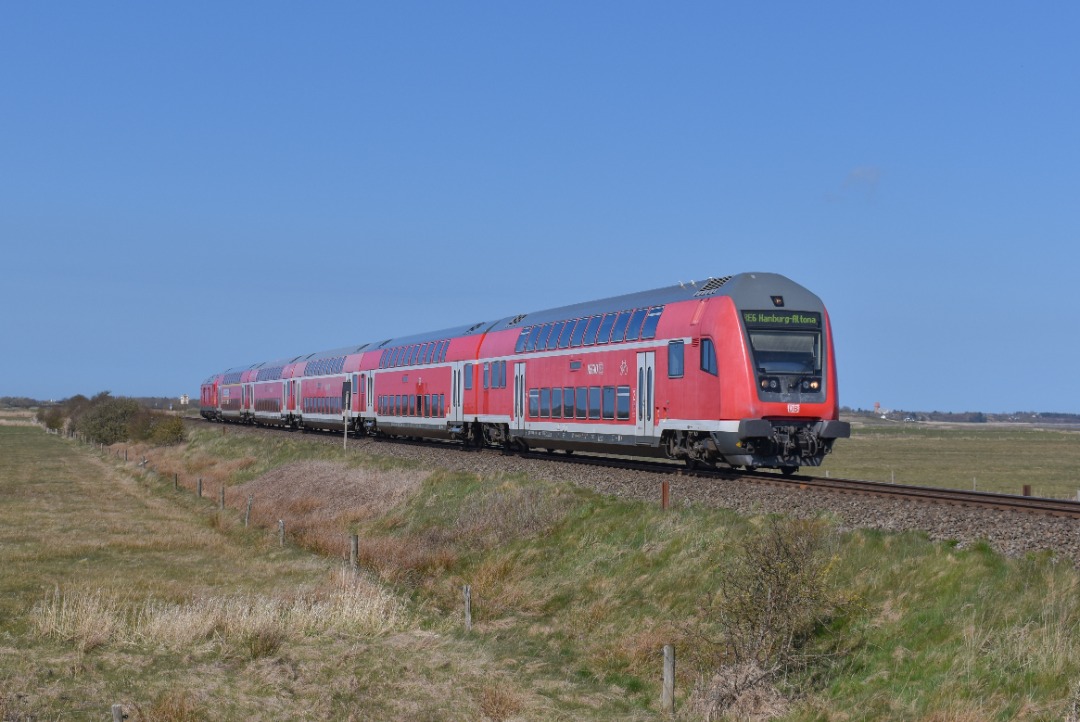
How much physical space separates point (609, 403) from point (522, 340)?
767 centimetres

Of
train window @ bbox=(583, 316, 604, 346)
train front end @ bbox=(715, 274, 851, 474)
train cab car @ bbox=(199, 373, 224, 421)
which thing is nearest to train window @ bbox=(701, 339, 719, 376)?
train front end @ bbox=(715, 274, 851, 474)

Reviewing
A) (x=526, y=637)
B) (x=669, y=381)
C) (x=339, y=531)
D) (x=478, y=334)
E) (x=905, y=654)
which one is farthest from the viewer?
(x=478, y=334)

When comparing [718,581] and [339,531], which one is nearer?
[718,581]

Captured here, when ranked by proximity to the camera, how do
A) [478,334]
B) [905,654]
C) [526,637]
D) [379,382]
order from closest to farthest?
[905,654], [526,637], [478,334], [379,382]

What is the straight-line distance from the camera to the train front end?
2398 cm

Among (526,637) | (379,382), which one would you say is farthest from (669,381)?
(379,382)

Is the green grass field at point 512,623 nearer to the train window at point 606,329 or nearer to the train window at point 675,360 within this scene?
the train window at point 675,360

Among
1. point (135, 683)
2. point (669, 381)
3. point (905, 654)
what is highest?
point (669, 381)

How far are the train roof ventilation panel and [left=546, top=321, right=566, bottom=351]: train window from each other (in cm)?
781

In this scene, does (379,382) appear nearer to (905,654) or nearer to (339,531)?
(339,531)

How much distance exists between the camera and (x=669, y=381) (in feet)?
88.3

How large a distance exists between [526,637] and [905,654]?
734 centimetres

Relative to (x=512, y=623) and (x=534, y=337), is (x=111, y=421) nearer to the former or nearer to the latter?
(x=534, y=337)

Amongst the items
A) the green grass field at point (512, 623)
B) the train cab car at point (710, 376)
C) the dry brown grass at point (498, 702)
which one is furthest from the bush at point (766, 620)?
the train cab car at point (710, 376)
